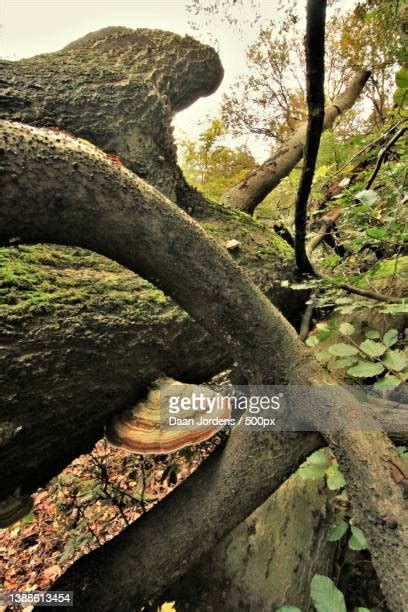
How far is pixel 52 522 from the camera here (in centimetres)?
340

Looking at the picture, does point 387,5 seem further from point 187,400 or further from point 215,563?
point 215,563

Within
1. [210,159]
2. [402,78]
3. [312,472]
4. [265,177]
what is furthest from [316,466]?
[210,159]

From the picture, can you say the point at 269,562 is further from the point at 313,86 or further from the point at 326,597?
the point at 313,86

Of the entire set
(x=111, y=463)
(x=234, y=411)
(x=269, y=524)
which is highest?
(x=234, y=411)

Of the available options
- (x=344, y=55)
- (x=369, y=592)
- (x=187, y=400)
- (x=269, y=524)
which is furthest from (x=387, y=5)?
(x=344, y=55)

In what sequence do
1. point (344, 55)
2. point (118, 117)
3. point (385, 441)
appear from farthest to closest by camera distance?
1. point (344, 55)
2. point (118, 117)
3. point (385, 441)

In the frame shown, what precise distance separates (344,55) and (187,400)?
13626 millimetres

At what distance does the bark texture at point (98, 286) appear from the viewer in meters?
1.49

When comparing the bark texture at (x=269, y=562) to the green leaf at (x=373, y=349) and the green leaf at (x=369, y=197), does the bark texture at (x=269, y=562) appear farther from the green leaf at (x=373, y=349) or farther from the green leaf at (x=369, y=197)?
the green leaf at (x=369, y=197)

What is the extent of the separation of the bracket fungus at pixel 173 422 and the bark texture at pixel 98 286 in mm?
133

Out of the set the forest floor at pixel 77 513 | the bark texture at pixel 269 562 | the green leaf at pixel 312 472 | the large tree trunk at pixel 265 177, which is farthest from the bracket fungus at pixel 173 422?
the large tree trunk at pixel 265 177

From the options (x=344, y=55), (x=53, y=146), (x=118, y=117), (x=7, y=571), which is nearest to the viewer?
(x=53, y=146)

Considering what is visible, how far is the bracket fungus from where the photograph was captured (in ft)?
5.05

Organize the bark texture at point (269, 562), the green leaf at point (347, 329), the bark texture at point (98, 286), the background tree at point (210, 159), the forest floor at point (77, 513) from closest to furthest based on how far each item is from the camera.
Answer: the bark texture at point (98, 286)
the green leaf at point (347, 329)
the bark texture at point (269, 562)
the forest floor at point (77, 513)
the background tree at point (210, 159)
